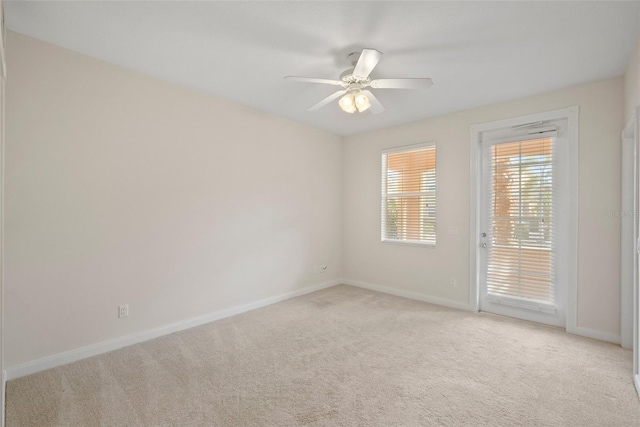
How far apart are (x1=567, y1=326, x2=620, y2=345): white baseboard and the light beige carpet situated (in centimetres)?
11

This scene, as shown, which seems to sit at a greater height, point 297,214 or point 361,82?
point 361,82

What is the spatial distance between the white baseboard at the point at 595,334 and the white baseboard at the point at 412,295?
1065 millimetres

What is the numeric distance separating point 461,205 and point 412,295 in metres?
1.46

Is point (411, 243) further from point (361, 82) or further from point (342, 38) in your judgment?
point (342, 38)

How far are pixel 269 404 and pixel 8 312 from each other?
2072 millimetres

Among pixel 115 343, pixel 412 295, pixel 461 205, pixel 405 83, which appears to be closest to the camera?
pixel 405 83

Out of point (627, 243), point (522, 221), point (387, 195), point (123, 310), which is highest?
point (387, 195)

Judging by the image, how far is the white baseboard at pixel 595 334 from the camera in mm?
3041

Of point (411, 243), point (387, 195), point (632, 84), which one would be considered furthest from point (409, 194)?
point (632, 84)

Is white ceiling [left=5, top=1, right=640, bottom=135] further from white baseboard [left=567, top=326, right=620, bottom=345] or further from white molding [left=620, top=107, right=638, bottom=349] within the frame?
white baseboard [left=567, top=326, right=620, bottom=345]

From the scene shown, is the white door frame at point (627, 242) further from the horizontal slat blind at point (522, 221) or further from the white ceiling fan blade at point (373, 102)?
the white ceiling fan blade at point (373, 102)

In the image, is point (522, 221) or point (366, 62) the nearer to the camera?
point (366, 62)

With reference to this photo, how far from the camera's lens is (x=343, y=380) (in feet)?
A: 7.76

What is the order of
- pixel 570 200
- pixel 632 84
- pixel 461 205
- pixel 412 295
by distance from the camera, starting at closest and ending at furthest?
pixel 632 84 < pixel 570 200 < pixel 461 205 < pixel 412 295
